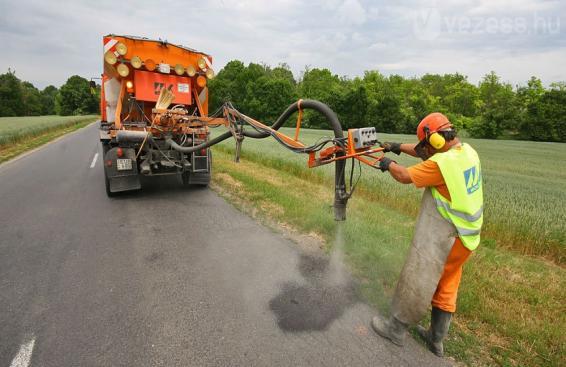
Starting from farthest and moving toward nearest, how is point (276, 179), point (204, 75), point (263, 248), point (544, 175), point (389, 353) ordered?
point (544, 175) → point (276, 179) → point (204, 75) → point (263, 248) → point (389, 353)

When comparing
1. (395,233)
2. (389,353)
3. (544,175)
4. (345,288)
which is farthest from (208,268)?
(544,175)

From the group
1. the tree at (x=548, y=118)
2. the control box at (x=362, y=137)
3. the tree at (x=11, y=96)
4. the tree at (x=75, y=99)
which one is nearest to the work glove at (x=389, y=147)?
the control box at (x=362, y=137)

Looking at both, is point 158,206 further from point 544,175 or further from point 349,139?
point 544,175

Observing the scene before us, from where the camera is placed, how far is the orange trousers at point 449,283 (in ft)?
8.11

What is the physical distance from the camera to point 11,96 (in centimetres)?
6662

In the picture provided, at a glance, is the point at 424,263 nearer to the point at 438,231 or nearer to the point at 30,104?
the point at 438,231

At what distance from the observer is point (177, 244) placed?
14.4ft

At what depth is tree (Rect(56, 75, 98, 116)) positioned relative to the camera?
2763 inches

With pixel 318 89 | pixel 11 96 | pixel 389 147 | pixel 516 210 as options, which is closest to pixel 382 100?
pixel 318 89

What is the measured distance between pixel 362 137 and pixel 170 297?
7.91ft

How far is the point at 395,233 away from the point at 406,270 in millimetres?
2261

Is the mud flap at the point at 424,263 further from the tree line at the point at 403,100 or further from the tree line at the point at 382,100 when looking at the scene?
the tree line at the point at 403,100

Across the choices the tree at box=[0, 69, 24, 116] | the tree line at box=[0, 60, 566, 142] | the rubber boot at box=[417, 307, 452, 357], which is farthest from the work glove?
the tree at box=[0, 69, 24, 116]

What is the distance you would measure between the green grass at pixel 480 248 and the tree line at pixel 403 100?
35.5 m
